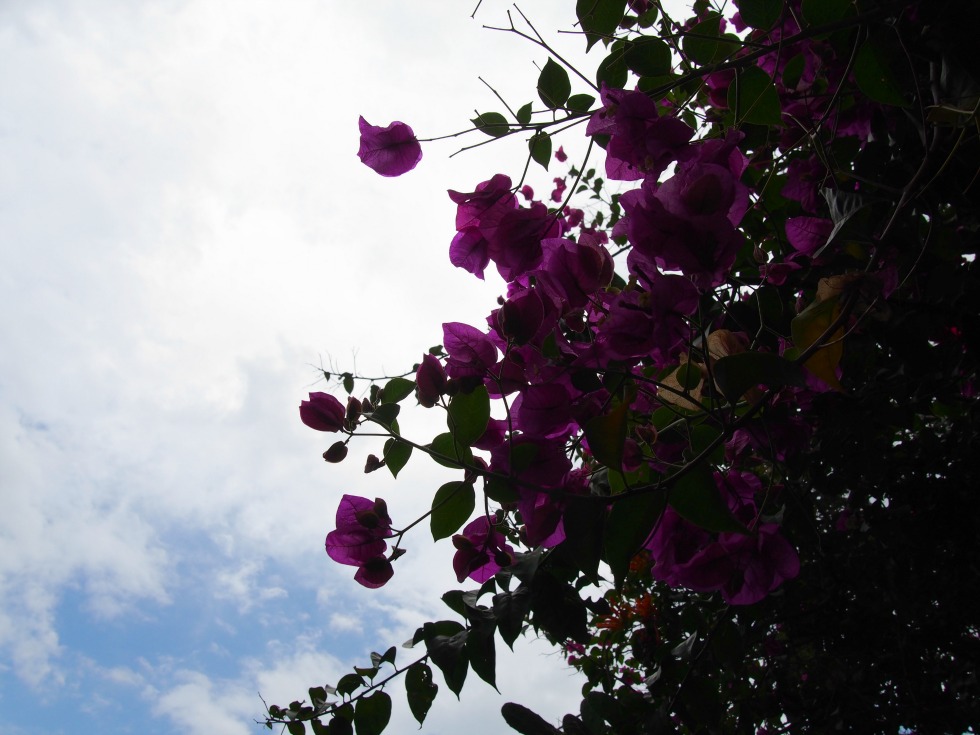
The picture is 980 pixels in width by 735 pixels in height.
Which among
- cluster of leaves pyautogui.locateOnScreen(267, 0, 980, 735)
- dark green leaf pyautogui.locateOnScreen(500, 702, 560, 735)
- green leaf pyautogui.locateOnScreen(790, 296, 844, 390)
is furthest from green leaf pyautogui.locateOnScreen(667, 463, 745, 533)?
dark green leaf pyautogui.locateOnScreen(500, 702, 560, 735)

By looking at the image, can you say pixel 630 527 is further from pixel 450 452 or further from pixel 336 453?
pixel 336 453

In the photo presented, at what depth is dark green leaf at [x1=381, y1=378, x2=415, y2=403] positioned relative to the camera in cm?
76

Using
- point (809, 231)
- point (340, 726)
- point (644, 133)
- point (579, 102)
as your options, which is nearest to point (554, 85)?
point (579, 102)

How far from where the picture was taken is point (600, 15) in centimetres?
88

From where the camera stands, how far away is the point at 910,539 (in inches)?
61.5

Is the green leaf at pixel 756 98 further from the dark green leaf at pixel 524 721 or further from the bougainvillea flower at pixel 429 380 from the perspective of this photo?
the dark green leaf at pixel 524 721

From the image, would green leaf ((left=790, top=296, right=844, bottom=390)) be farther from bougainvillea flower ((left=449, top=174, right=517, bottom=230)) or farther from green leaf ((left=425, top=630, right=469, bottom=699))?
green leaf ((left=425, top=630, right=469, bottom=699))

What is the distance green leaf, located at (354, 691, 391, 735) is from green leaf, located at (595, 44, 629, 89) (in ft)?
3.10

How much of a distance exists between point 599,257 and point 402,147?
1.22ft

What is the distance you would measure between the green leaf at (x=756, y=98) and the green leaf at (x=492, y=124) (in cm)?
31

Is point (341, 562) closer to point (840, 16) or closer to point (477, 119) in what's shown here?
point (477, 119)

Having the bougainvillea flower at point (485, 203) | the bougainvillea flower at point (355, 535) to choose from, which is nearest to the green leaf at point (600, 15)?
the bougainvillea flower at point (485, 203)

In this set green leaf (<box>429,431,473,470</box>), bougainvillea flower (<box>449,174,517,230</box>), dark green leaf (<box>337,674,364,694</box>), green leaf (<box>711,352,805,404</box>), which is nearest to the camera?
green leaf (<box>711,352,805,404</box>)

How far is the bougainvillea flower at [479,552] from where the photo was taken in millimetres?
777
